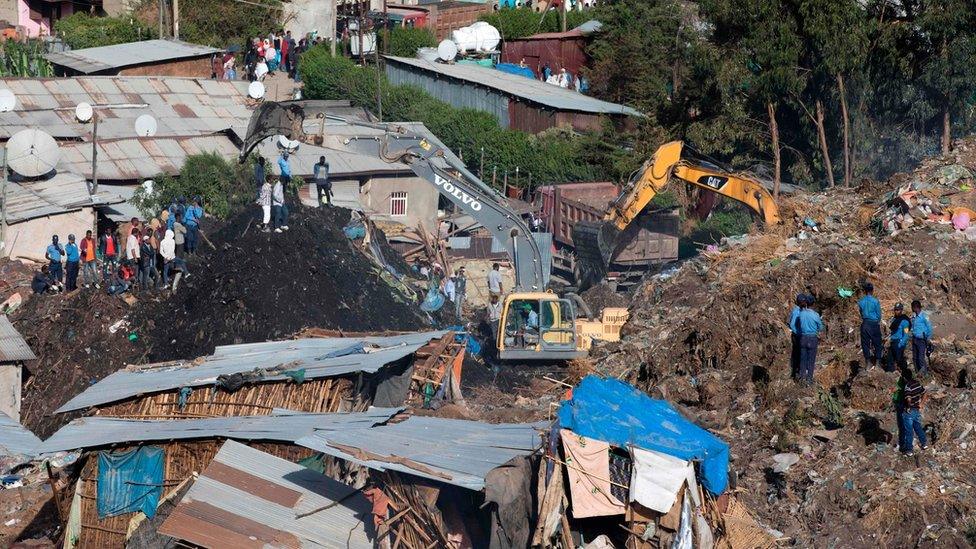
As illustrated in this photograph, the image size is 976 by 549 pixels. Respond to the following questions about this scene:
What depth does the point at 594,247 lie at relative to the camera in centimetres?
2808

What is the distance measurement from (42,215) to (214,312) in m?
6.65

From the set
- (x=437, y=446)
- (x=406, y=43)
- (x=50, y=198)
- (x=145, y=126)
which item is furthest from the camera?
(x=406, y=43)

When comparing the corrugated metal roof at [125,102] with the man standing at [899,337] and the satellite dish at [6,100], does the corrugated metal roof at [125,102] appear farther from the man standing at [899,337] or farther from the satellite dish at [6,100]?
the man standing at [899,337]

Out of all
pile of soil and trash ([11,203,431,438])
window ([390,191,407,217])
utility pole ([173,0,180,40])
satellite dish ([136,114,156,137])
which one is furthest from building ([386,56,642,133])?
pile of soil and trash ([11,203,431,438])

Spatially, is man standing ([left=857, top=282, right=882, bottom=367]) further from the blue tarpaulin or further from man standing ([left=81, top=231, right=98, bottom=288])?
man standing ([left=81, top=231, right=98, bottom=288])

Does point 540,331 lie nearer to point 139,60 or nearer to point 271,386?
point 271,386

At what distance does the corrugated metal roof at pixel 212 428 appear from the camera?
14398 mm

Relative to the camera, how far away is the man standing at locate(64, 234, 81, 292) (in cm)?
2383

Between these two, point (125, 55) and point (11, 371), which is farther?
point (125, 55)

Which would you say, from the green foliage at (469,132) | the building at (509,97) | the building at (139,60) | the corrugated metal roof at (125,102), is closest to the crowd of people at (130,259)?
the corrugated metal roof at (125,102)

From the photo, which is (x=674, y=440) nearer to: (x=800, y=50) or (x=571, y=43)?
(x=800, y=50)

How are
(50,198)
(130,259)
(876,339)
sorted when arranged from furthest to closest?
(50,198)
(130,259)
(876,339)

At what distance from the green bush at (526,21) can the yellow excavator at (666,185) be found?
20063 millimetres

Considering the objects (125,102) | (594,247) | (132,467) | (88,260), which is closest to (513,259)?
(594,247)
